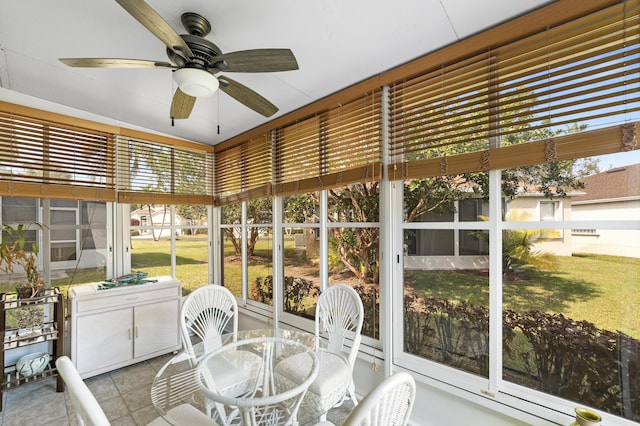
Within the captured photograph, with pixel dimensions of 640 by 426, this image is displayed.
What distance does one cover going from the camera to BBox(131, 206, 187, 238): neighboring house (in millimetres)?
3537

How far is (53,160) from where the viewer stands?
112 inches

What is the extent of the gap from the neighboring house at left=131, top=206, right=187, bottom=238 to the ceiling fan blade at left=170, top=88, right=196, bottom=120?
2025 millimetres

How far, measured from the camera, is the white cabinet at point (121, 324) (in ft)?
8.75

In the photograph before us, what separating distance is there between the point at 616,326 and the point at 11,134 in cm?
477

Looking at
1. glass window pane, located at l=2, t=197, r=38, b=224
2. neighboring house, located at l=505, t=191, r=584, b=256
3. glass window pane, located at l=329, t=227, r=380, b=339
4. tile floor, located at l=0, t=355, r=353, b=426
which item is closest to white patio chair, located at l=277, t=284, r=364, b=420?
glass window pane, located at l=329, t=227, r=380, b=339

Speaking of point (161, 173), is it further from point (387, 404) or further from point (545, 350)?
point (545, 350)

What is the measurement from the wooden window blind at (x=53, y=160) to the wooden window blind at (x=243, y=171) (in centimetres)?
127

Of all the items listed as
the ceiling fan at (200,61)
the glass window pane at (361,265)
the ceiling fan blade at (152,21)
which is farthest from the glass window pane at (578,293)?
the ceiling fan blade at (152,21)

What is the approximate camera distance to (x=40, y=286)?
2.64m

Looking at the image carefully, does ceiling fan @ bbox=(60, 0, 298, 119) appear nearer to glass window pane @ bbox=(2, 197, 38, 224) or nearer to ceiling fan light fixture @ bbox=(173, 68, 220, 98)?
ceiling fan light fixture @ bbox=(173, 68, 220, 98)

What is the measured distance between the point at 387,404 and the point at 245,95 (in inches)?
71.3

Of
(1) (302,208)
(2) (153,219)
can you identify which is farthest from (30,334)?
(1) (302,208)

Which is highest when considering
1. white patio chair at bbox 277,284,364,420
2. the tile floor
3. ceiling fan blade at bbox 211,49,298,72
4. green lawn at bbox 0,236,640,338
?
ceiling fan blade at bbox 211,49,298,72

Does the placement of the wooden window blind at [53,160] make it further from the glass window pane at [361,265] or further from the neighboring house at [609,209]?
the neighboring house at [609,209]
